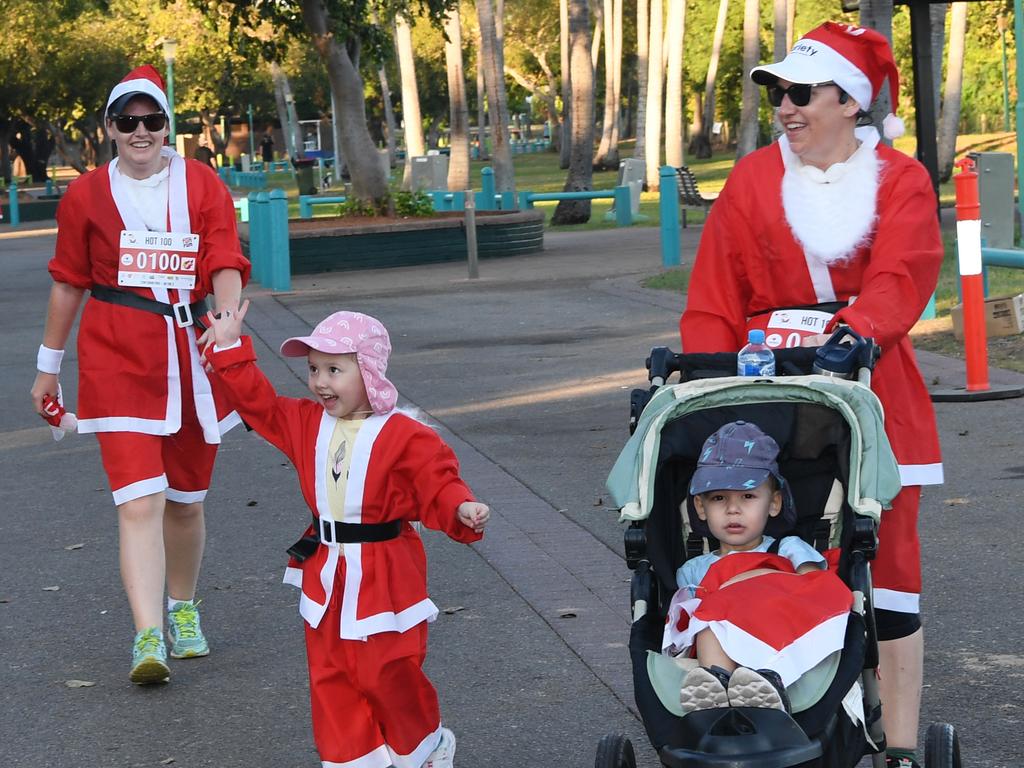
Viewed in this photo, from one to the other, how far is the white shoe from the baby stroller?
0.66m

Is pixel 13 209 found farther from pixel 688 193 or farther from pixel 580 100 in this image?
pixel 688 193

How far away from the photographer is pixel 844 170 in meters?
4.46

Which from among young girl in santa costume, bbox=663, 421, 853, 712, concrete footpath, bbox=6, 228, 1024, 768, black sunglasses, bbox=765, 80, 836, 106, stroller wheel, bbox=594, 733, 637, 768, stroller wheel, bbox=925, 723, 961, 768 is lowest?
concrete footpath, bbox=6, 228, 1024, 768

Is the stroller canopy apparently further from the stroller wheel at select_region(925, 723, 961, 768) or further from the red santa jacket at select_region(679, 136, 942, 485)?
the stroller wheel at select_region(925, 723, 961, 768)

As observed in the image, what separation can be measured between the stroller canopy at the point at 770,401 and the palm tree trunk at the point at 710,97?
61378mm

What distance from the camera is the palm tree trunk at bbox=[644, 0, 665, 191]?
146 feet

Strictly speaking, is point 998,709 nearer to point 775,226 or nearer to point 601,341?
point 775,226

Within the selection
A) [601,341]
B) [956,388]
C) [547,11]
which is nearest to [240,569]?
[956,388]

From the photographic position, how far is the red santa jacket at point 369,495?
4.38 m

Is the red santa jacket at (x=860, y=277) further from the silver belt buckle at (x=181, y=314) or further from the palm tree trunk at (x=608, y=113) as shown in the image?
the palm tree trunk at (x=608, y=113)

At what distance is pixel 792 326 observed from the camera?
443cm

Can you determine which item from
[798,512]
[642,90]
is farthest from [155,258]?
[642,90]

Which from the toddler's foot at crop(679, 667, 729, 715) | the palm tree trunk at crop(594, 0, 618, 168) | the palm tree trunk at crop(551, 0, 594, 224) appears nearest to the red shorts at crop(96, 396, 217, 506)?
the toddler's foot at crop(679, 667, 729, 715)

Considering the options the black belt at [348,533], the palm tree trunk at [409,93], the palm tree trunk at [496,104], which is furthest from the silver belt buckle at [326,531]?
the palm tree trunk at [409,93]
